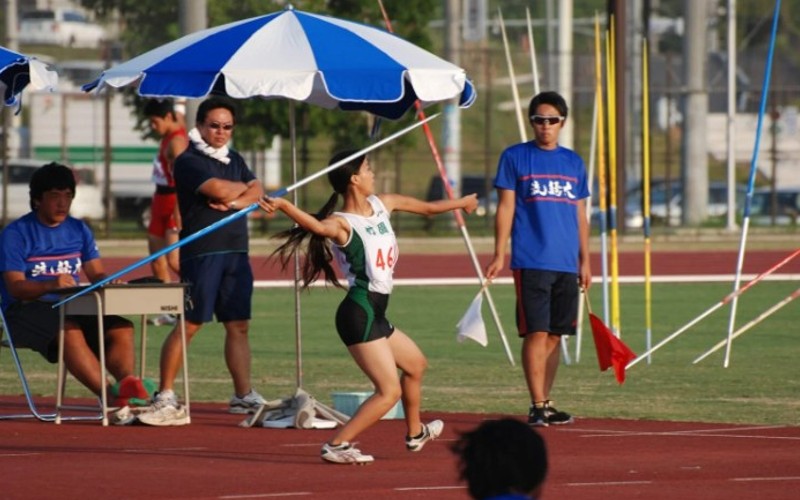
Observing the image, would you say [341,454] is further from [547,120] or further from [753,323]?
[753,323]

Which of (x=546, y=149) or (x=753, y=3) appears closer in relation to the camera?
(x=546, y=149)

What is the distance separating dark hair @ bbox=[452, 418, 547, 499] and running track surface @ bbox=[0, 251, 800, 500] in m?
2.65

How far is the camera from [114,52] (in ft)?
186

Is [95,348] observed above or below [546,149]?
below

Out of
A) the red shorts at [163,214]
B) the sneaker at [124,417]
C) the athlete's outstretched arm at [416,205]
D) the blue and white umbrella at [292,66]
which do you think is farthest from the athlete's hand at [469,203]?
the red shorts at [163,214]

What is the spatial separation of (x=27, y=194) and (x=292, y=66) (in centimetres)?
3061

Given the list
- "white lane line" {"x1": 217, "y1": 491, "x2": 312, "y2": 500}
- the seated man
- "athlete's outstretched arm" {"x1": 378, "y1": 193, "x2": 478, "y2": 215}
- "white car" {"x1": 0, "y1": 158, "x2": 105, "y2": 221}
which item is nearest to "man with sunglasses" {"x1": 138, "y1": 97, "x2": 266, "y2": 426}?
the seated man

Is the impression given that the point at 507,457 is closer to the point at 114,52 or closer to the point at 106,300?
the point at 106,300

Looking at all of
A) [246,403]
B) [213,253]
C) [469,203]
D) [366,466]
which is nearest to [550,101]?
[469,203]

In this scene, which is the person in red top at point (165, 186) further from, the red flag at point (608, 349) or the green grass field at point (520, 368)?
the red flag at point (608, 349)

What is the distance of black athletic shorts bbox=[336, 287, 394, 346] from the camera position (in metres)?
10.1

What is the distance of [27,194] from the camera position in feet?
135

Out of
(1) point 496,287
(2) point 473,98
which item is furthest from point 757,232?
(2) point 473,98

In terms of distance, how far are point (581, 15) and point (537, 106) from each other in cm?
7540
